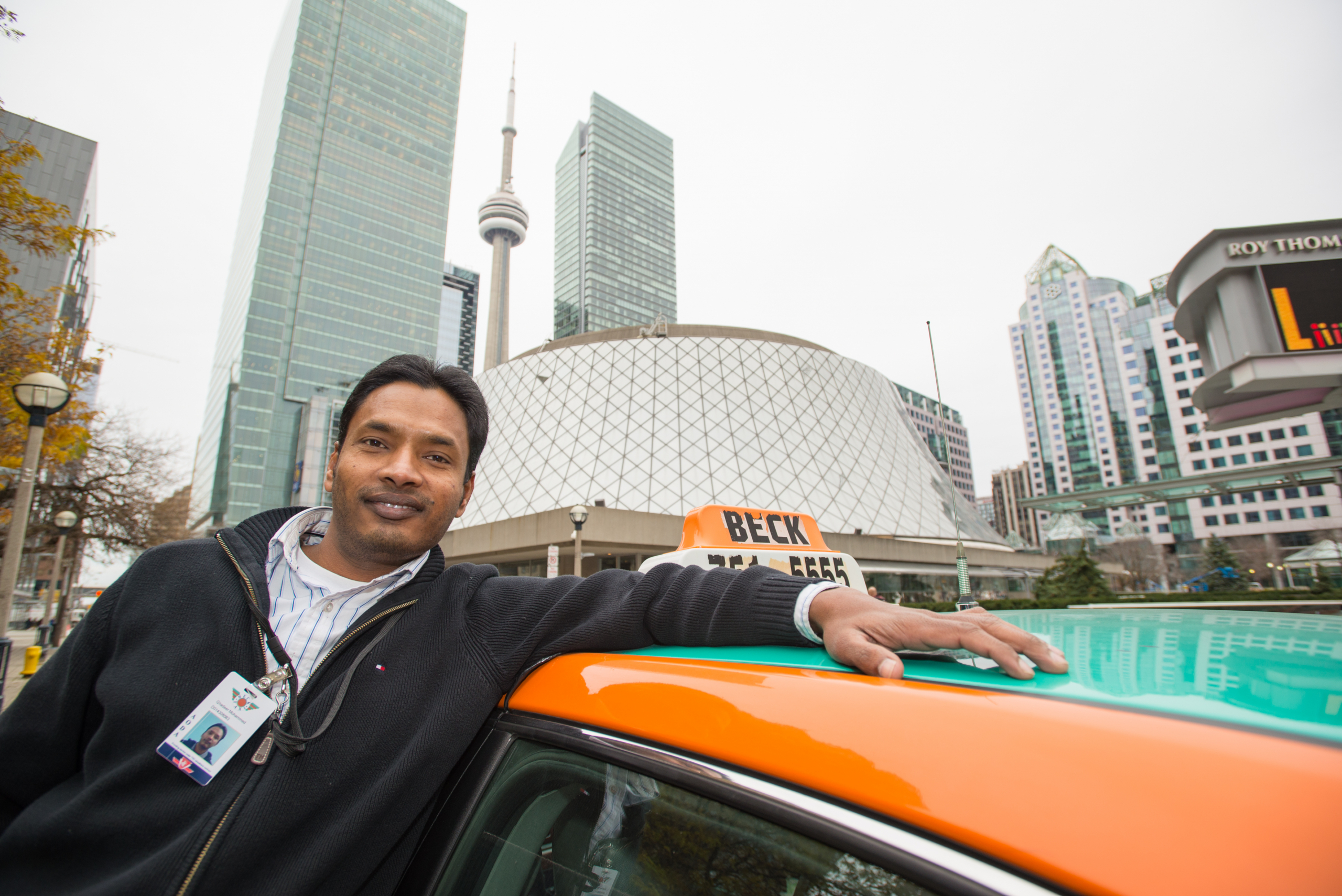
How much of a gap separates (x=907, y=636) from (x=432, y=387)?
1.44 m

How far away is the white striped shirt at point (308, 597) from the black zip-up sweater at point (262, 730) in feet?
0.23

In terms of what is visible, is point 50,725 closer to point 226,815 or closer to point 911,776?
point 226,815

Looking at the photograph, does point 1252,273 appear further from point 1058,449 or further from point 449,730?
point 1058,449

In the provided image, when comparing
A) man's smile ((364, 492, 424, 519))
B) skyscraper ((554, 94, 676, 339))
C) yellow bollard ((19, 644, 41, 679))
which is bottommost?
yellow bollard ((19, 644, 41, 679))

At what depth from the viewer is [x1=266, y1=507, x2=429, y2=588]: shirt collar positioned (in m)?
1.52

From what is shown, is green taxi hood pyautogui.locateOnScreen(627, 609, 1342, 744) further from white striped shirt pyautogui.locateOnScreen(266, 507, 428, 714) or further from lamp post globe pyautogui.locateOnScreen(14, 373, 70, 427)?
lamp post globe pyautogui.locateOnScreen(14, 373, 70, 427)

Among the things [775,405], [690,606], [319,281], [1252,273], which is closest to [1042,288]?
[775,405]

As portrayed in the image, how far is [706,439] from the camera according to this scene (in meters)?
25.0

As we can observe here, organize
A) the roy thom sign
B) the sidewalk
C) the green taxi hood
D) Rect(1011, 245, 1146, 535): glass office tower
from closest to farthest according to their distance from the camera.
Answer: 1. the green taxi hood
2. the sidewalk
3. the roy thom sign
4. Rect(1011, 245, 1146, 535): glass office tower

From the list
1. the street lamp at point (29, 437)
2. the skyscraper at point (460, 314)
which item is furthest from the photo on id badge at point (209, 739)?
the skyscraper at point (460, 314)

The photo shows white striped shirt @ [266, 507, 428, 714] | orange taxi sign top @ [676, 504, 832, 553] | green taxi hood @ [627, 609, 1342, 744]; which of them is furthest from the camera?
orange taxi sign top @ [676, 504, 832, 553]

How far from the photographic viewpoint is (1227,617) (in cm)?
154

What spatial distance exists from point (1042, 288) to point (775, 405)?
73127 millimetres

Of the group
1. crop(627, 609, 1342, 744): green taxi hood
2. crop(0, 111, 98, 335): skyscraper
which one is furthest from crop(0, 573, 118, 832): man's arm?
crop(0, 111, 98, 335): skyscraper
